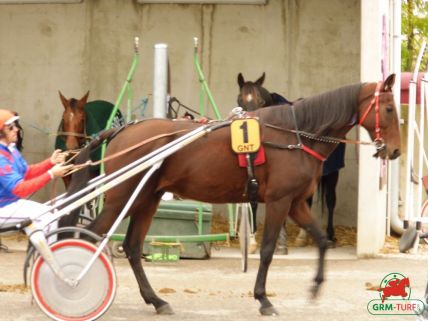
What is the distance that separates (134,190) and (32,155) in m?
6.65

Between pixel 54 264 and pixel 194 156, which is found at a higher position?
pixel 194 156

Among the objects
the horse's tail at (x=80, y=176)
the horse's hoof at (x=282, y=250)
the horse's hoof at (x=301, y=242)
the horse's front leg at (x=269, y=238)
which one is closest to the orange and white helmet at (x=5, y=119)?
the horse's tail at (x=80, y=176)

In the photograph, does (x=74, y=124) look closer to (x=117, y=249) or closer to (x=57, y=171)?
(x=117, y=249)

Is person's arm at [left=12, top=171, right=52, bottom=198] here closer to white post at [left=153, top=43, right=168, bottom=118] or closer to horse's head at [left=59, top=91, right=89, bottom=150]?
white post at [left=153, top=43, right=168, bottom=118]

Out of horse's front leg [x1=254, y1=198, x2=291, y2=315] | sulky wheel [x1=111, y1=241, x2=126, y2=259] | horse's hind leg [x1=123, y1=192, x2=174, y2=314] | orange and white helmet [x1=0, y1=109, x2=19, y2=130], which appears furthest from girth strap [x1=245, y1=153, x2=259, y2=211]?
sulky wheel [x1=111, y1=241, x2=126, y2=259]

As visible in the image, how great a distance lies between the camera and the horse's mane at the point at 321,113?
8.56m

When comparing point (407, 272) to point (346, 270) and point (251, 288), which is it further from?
point (251, 288)

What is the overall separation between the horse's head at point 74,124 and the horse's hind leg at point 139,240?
431cm

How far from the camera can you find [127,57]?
14.6 meters

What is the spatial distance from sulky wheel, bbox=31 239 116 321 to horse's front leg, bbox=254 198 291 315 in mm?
1350

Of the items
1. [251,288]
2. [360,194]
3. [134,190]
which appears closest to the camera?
[134,190]

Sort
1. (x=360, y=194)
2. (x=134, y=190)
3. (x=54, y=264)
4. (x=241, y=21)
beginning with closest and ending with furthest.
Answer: (x=54, y=264) → (x=134, y=190) → (x=360, y=194) → (x=241, y=21)

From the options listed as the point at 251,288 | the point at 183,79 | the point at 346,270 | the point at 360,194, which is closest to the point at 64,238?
the point at 251,288

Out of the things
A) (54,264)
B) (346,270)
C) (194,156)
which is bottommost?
(346,270)
